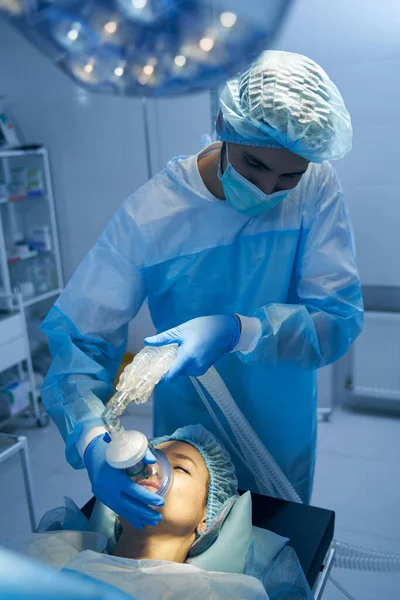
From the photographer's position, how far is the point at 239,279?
1491 mm

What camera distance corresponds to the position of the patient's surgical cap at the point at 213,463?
4.86 feet

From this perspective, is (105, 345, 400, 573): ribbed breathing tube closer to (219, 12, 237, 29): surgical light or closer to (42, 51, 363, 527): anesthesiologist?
(42, 51, 363, 527): anesthesiologist

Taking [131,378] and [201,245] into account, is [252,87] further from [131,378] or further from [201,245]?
[131,378]

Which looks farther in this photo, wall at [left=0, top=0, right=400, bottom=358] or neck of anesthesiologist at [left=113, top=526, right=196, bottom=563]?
wall at [left=0, top=0, right=400, bottom=358]

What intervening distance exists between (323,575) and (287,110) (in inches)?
42.2

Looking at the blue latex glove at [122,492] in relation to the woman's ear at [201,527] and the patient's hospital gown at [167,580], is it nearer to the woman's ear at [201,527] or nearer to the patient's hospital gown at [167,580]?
the patient's hospital gown at [167,580]

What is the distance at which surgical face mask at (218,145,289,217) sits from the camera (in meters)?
1.33

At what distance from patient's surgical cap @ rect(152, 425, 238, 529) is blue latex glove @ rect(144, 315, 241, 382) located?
313 millimetres

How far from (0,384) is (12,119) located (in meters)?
1.80

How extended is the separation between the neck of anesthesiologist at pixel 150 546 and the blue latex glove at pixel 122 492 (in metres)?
0.16

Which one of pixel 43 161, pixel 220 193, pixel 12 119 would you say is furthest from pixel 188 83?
pixel 12 119

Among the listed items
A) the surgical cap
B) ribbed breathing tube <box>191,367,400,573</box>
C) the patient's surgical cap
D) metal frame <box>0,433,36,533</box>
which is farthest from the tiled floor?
the surgical cap

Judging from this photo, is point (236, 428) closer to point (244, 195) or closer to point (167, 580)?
point (167, 580)

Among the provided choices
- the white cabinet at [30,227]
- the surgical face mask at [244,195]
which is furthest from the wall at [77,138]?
the surgical face mask at [244,195]
